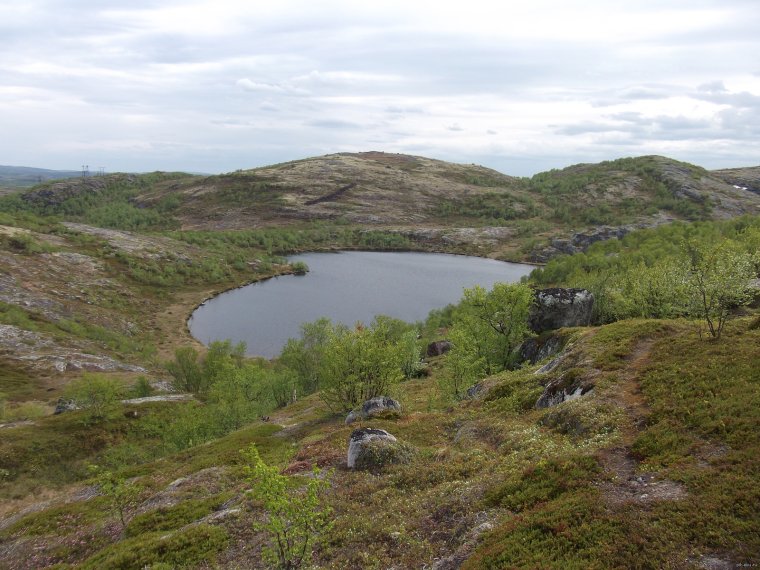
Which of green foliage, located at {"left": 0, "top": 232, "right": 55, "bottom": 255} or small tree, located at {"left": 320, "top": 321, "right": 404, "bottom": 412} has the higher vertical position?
green foliage, located at {"left": 0, "top": 232, "right": 55, "bottom": 255}

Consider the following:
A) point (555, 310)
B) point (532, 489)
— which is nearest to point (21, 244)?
point (555, 310)

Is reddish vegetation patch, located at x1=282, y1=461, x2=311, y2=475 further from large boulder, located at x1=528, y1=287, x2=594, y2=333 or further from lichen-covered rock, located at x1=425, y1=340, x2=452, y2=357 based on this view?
lichen-covered rock, located at x1=425, y1=340, x2=452, y2=357

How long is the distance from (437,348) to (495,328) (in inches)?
1879

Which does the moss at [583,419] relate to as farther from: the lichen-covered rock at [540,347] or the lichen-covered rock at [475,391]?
the lichen-covered rock at [540,347]

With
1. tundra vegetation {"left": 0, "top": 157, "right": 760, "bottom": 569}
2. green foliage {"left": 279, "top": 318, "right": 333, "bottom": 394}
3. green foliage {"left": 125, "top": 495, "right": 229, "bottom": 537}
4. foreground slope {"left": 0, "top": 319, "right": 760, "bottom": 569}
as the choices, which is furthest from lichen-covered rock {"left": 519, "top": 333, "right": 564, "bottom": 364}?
green foliage {"left": 279, "top": 318, "right": 333, "bottom": 394}

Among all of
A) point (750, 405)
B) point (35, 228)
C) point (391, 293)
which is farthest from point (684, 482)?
point (35, 228)

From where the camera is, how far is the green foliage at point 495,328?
60312mm

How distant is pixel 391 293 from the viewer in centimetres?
18175

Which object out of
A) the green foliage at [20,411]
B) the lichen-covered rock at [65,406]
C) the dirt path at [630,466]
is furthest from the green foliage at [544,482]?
the green foliage at [20,411]

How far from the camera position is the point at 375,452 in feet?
103

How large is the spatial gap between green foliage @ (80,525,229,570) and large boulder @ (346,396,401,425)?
881 inches

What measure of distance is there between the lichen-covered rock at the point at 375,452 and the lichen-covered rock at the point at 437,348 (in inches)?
3061

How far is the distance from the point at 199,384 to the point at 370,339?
191 ft

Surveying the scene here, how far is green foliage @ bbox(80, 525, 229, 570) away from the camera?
923 inches
